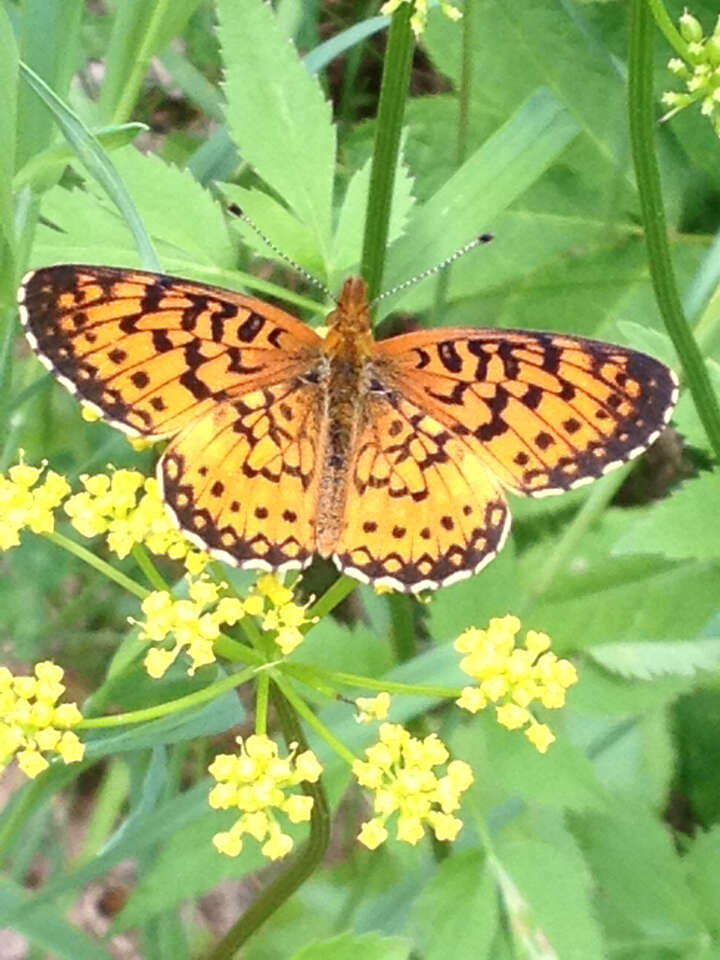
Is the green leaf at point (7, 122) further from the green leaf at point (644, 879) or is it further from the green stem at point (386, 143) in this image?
the green leaf at point (644, 879)

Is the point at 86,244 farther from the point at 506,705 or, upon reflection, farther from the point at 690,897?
the point at 690,897

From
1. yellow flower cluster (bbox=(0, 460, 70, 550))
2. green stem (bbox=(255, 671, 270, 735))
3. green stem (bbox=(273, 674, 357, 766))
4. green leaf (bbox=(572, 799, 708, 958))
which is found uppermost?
green stem (bbox=(273, 674, 357, 766))

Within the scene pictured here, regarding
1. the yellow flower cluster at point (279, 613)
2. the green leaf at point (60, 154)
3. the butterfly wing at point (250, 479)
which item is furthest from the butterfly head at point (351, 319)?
the yellow flower cluster at point (279, 613)

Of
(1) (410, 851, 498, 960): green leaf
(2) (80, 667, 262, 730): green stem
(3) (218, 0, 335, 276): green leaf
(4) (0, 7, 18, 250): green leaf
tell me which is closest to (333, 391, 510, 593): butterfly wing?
(2) (80, 667, 262, 730): green stem

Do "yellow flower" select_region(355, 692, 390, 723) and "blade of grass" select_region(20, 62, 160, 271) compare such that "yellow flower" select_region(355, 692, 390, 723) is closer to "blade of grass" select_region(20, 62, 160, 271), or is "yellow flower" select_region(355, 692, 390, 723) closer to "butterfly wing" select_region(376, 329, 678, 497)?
"butterfly wing" select_region(376, 329, 678, 497)

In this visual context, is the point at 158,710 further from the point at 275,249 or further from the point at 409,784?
the point at 275,249

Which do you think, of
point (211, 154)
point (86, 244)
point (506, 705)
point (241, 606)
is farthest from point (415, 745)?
point (211, 154)
